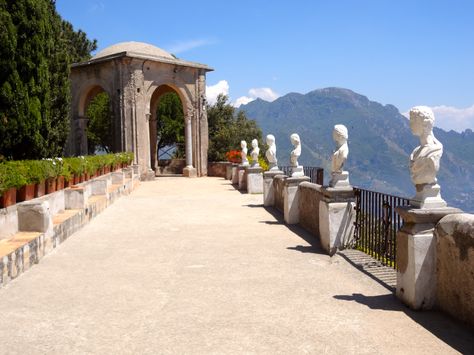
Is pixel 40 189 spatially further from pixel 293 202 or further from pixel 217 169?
pixel 217 169

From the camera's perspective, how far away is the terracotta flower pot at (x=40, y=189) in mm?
9688

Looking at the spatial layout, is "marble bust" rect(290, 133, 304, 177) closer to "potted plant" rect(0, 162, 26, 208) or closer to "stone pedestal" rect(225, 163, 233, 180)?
"potted plant" rect(0, 162, 26, 208)

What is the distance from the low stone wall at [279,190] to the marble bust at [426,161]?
7307 mm

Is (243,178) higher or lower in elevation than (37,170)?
lower

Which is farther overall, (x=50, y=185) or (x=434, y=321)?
(x=50, y=185)

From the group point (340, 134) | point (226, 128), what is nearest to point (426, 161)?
point (340, 134)

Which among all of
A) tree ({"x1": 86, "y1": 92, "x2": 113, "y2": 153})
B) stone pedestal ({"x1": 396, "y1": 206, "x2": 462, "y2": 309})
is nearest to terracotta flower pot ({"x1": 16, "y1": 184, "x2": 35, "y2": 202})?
stone pedestal ({"x1": 396, "y1": 206, "x2": 462, "y2": 309})

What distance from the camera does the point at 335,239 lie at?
7961 millimetres

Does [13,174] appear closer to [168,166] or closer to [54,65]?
[54,65]

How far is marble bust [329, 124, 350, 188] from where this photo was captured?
26.4ft

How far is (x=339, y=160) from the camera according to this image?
8.04m

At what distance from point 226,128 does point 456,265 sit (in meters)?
32.3

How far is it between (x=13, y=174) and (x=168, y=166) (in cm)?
2477

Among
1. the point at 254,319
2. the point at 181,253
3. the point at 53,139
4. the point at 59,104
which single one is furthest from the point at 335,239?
the point at 59,104
